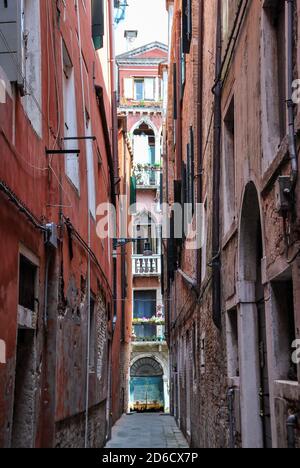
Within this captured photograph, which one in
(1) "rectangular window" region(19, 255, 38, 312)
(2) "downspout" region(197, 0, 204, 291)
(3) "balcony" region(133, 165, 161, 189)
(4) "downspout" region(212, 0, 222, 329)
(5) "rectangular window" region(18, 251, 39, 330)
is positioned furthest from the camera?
(3) "balcony" region(133, 165, 161, 189)

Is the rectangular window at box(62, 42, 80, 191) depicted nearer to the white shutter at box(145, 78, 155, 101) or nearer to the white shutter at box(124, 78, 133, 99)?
the white shutter at box(124, 78, 133, 99)

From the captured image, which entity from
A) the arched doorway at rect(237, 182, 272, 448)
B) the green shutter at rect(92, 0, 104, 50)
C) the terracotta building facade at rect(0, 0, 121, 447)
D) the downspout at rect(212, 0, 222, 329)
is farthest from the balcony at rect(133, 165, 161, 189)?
the arched doorway at rect(237, 182, 272, 448)

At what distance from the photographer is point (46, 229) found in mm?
6297

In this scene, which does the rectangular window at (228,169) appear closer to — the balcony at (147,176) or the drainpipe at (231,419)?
the drainpipe at (231,419)

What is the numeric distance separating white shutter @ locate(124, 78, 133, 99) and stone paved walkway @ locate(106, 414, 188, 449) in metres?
18.5

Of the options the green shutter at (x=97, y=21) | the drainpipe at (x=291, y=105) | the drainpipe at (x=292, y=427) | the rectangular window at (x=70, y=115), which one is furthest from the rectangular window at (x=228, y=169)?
the green shutter at (x=97, y=21)

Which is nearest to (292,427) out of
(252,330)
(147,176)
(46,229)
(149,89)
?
(252,330)

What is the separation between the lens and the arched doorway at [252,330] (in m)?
6.06

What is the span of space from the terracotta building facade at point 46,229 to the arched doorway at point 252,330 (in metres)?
1.87

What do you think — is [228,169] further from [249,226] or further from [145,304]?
[145,304]

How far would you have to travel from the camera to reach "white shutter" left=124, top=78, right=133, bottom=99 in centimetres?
3331

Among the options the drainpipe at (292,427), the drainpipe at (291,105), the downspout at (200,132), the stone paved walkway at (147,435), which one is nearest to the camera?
the drainpipe at (291,105)

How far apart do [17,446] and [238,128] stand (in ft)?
12.0
